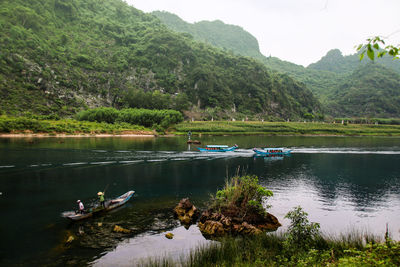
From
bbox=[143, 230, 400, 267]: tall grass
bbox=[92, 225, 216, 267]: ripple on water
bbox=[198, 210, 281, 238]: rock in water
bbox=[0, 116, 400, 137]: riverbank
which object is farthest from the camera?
bbox=[0, 116, 400, 137]: riverbank

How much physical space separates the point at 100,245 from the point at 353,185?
4139 centimetres

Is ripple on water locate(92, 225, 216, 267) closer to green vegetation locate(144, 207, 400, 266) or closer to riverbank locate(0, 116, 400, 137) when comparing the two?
green vegetation locate(144, 207, 400, 266)

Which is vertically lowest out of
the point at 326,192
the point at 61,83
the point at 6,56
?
the point at 326,192

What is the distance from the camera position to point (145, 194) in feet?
121

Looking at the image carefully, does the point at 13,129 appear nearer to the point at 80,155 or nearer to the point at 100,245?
the point at 80,155

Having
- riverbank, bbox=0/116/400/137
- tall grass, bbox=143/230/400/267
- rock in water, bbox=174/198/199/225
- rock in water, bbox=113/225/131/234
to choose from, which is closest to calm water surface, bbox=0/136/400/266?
rock in water, bbox=113/225/131/234

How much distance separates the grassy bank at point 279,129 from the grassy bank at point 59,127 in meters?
26.1

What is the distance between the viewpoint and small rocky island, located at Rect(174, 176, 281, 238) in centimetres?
2412

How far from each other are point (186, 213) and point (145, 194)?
10.7 meters

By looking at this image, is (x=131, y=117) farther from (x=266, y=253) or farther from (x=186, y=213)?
(x=266, y=253)

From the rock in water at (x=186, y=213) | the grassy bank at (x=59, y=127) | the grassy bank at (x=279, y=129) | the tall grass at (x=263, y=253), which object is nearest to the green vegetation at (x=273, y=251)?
the tall grass at (x=263, y=253)

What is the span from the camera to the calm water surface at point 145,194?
21.7m

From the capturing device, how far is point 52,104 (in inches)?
5920

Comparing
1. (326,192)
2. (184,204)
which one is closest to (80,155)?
Answer: (184,204)
